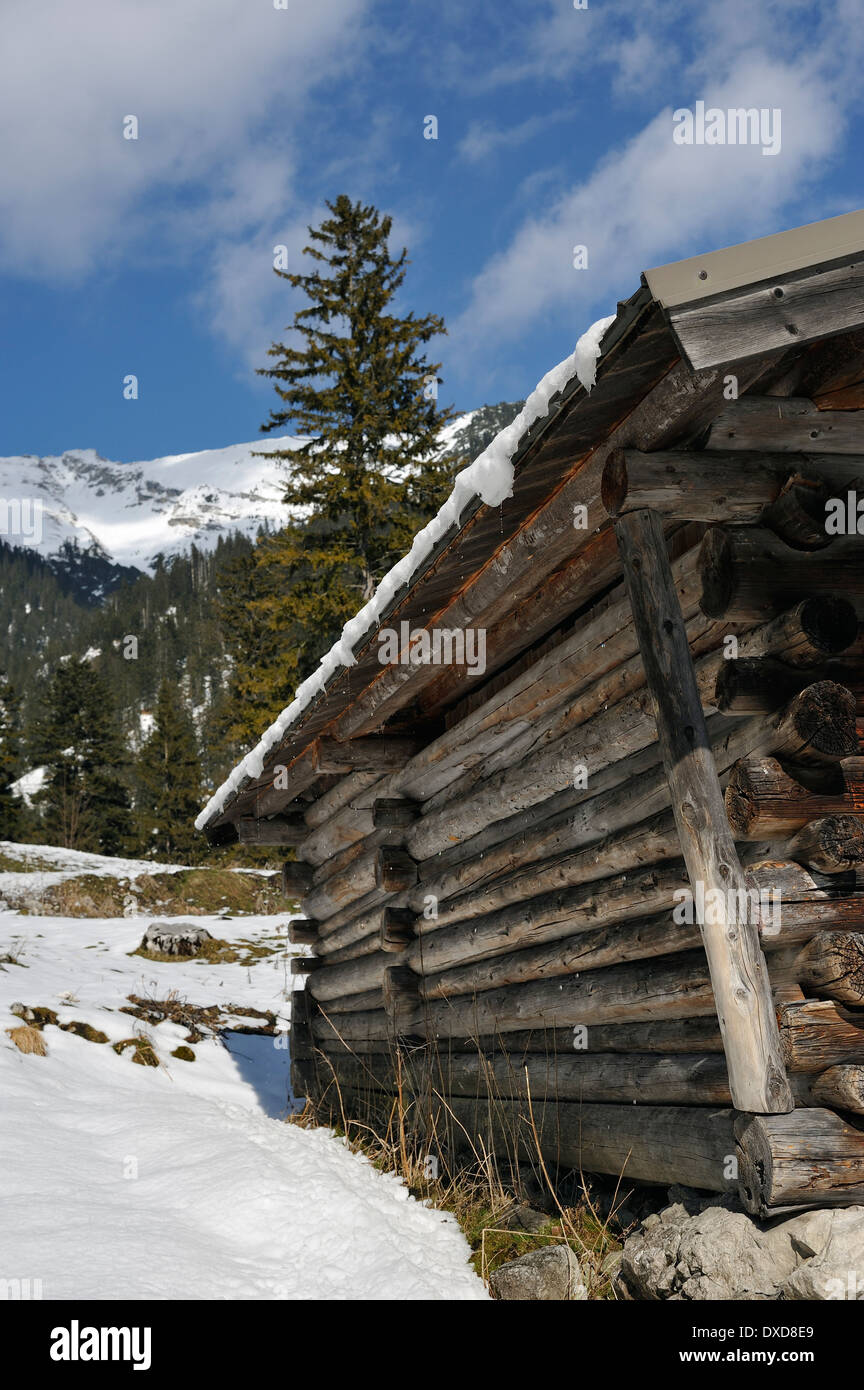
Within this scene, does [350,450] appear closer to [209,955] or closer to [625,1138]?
[209,955]

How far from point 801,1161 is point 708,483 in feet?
6.72

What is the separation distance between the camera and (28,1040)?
7566 mm

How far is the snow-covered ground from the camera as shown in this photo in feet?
12.8

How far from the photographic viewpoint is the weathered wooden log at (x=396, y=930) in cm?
651

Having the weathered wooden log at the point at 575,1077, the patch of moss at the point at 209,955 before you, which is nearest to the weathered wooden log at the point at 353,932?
the weathered wooden log at the point at 575,1077

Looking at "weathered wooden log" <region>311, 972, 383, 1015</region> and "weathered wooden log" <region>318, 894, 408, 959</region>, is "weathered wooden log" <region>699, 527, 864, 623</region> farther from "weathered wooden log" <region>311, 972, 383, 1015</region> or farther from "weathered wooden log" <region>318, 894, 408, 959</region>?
"weathered wooden log" <region>311, 972, 383, 1015</region>

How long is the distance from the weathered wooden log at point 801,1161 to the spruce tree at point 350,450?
16.2 m

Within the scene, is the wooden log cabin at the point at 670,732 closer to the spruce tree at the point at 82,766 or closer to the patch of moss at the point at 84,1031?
the patch of moss at the point at 84,1031

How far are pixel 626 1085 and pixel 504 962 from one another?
1.32 m

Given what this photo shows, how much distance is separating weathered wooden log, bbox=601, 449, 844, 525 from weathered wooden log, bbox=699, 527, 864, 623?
99mm

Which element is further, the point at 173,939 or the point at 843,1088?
the point at 173,939

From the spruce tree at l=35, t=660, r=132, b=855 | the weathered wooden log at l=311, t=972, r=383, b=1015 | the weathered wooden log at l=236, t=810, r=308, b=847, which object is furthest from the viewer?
the spruce tree at l=35, t=660, r=132, b=855

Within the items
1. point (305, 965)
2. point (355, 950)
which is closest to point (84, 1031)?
point (305, 965)

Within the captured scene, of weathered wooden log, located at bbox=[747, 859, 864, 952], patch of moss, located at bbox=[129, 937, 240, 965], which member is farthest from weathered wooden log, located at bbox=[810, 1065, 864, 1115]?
patch of moss, located at bbox=[129, 937, 240, 965]
